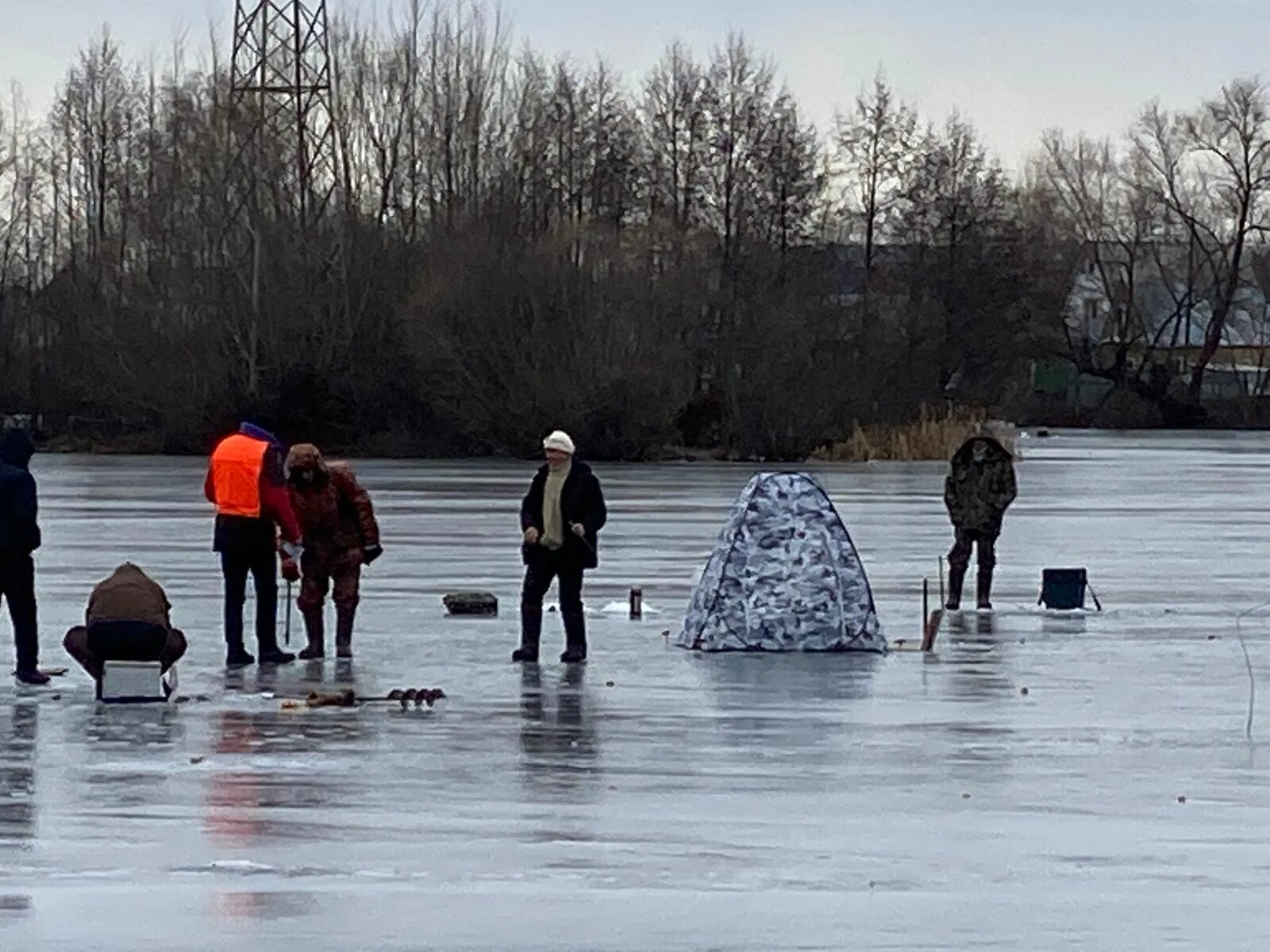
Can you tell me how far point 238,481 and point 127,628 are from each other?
2914mm

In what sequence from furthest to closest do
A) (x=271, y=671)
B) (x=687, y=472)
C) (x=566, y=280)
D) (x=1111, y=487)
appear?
(x=566, y=280)
(x=687, y=472)
(x=1111, y=487)
(x=271, y=671)

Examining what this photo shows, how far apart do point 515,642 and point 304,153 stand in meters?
58.2

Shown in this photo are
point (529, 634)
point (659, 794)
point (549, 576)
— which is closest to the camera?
point (659, 794)

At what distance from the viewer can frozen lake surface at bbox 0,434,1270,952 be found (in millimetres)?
9281

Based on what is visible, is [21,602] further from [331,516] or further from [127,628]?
[331,516]

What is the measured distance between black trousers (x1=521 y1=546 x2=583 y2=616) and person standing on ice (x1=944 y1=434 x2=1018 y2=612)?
503cm

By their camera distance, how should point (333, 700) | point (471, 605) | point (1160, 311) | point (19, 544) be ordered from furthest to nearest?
1. point (1160, 311)
2. point (471, 605)
3. point (19, 544)
4. point (333, 700)

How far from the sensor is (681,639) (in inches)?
762

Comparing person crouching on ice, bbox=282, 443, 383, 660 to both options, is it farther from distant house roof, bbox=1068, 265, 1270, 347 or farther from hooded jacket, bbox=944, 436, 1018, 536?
distant house roof, bbox=1068, 265, 1270, 347

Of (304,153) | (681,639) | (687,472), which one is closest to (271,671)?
(681,639)

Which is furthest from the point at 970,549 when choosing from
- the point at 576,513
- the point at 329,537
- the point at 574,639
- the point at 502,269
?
the point at 502,269

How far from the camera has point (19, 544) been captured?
1666 cm

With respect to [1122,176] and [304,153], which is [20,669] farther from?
[1122,176]

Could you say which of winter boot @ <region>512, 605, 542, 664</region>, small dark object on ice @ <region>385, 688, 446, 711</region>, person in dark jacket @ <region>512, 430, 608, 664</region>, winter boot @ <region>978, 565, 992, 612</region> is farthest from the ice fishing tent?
winter boot @ <region>978, 565, 992, 612</region>
